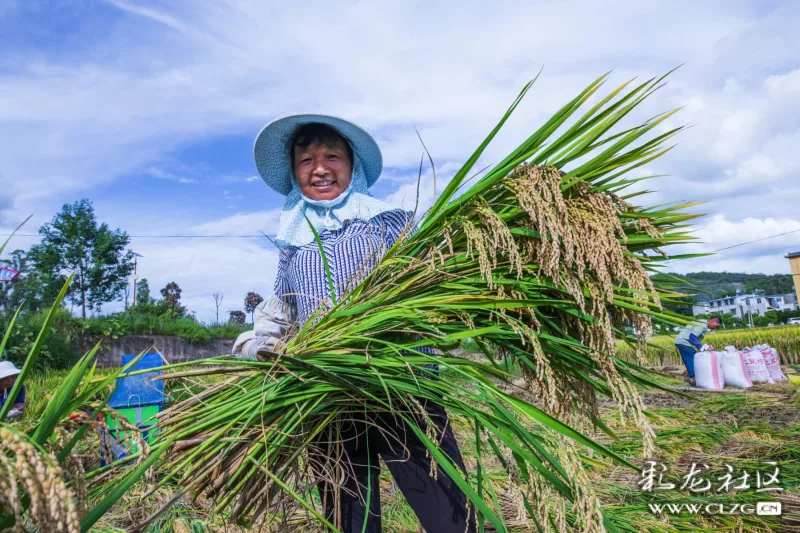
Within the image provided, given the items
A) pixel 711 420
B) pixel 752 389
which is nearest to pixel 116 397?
pixel 711 420

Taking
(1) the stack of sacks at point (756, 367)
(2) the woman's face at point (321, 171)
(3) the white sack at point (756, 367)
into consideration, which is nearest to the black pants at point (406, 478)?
(2) the woman's face at point (321, 171)

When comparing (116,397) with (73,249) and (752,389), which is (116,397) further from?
(73,249)

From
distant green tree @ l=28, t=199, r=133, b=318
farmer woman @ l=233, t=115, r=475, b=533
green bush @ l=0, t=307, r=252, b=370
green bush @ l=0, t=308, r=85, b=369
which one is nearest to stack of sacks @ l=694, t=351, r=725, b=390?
farmer woman @ l=233, t=115, r=475, b=533

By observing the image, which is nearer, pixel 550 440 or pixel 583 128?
pixel 550 440

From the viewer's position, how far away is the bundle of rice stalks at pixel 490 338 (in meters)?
1.21

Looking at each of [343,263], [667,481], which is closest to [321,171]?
[343,263]

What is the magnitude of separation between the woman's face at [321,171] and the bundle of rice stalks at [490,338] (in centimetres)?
72

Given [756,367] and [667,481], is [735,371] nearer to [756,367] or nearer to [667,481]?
[756,367]

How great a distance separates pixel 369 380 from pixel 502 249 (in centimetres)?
49

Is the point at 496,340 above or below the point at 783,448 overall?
above

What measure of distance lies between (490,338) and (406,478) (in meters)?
0.60

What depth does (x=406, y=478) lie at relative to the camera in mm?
1663

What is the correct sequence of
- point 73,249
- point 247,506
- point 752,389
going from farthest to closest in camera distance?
1. point 73,249
2. point 752,389
3. point 247,506

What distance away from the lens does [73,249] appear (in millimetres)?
25656
